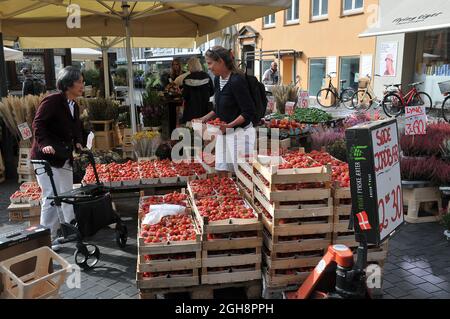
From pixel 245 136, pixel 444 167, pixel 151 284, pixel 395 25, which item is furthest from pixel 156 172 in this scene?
pixel 395 25

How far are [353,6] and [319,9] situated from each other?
7.83 feet

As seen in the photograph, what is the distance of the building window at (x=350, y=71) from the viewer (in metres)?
18.9

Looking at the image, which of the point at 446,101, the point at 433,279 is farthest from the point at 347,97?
the point at 433,279

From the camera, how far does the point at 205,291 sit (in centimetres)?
327

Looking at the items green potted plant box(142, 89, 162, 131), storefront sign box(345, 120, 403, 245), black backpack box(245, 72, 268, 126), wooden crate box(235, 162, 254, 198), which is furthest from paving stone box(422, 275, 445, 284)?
green potted plant box(142, 89, 162, 131)

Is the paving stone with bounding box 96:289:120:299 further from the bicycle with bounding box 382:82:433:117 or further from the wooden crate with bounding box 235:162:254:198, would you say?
the bicycle with bounding box 382:82:433:117

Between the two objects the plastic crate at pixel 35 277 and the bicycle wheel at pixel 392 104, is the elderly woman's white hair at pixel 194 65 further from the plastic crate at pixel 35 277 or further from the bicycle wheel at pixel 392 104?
the bicycle wheel at pixel 392 104

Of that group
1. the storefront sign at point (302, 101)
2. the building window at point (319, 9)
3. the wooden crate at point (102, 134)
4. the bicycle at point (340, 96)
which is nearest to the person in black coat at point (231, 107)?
the wooden crate at point (102, 134)

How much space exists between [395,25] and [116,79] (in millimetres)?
12230

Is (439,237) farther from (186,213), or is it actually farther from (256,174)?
(186,213)

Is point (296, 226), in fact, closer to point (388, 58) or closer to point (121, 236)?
point (121, 236)

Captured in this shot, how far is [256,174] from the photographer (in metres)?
3.69

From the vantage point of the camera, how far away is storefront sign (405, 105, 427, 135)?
5.28 m

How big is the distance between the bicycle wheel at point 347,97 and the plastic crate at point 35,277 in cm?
1519
